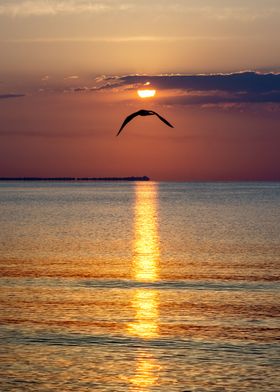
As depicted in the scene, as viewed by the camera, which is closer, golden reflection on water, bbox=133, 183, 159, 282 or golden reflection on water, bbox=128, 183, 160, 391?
golden reflection on water, bbox=128, 183, 160, 391

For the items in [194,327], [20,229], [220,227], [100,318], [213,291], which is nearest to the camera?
[194,327]

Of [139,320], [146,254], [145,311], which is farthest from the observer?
[146,254]

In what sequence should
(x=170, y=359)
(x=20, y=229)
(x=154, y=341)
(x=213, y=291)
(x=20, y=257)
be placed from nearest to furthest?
1. (x=170, y=359)
2. (x=154, y=341)
3. (x=213, y=291)
4. (x=20, y=257)
5. (x=20, y=229)

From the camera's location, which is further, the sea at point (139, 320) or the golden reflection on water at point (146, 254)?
the golden reflection on water at point (146, 254)

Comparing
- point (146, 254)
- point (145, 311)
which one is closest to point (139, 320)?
point (145, 311)

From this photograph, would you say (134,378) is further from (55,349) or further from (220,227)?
(220,227)

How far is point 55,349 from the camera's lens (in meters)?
27.0

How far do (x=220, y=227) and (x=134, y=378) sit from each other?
72348 mm

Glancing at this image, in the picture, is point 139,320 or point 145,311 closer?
point 139,320

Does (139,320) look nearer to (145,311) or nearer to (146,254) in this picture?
(145,311)

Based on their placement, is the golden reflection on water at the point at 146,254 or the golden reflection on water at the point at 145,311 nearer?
the golden reflection on water at the point at 145,311

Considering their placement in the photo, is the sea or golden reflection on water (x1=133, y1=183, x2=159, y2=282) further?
golden reflection on water (x1=133, y1=183, x2=159, y2=282)

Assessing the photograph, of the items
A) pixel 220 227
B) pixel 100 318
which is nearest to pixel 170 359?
pixel 100 318

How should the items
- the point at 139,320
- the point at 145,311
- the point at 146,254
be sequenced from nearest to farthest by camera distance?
the point at 139,320, the point at 145,311, the point at 146,254
